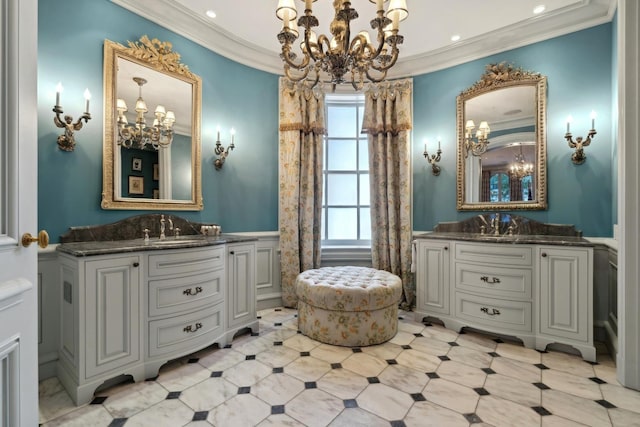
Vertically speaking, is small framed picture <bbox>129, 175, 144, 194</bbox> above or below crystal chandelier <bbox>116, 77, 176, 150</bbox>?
Result: below

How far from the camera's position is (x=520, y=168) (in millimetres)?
3100

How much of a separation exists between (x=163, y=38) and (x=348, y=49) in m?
1.91

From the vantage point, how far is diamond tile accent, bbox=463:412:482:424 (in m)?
1.68

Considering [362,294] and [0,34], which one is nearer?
[0,34]

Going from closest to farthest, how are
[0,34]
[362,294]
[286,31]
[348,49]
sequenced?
[0,34] → [286,31] → [348,49] → [362,294]

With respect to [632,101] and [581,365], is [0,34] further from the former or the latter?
[581,365]

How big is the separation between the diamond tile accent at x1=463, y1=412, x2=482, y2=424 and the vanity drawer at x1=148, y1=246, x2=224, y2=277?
6.75 feet

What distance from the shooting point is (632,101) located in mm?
1999

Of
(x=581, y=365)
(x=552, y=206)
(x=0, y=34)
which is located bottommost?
(x=581, y=365)

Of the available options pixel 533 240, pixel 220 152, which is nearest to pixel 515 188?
pixel 533 240

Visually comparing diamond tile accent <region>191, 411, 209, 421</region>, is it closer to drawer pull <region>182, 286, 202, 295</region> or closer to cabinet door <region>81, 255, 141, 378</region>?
cabinet door <region>81, 255, 141, 378</region>

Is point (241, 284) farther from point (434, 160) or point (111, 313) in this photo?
point (434, 160)

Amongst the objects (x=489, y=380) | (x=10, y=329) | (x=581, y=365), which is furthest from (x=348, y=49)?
(x=581, y=365)

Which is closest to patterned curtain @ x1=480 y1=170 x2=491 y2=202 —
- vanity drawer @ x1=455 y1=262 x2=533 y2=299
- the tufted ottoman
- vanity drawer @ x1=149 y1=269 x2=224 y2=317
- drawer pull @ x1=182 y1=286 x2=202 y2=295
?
vanity drawer @ x1=455 y1=262 x2=533 y2=299
